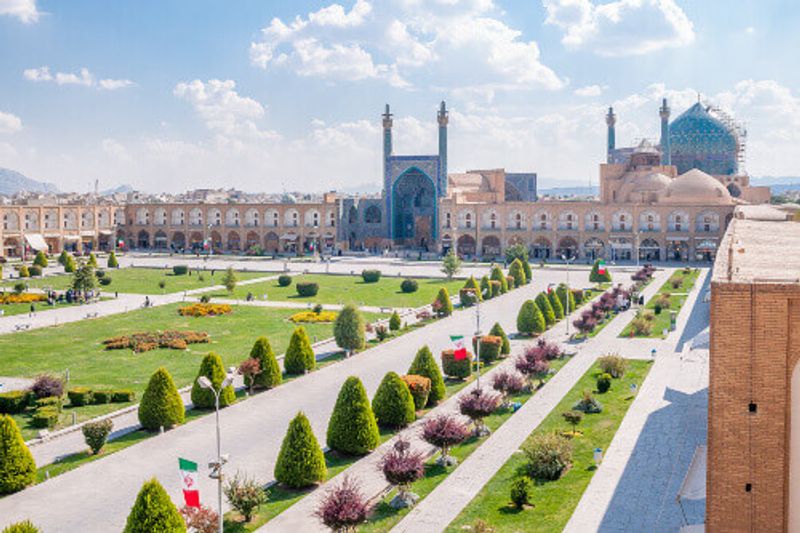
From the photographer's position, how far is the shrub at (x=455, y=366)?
26.9m

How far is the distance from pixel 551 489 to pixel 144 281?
45.3m

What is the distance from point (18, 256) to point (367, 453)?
227 ft

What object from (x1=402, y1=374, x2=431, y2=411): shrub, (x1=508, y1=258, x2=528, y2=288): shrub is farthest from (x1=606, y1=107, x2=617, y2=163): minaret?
(x1=402, y1=374, x2=431, y2=411): shrub

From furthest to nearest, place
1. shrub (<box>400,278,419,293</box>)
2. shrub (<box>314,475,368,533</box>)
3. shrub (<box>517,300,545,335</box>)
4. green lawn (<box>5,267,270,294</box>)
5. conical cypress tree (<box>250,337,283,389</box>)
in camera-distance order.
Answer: green lawn (<box>5,267,270,294</box>)
shrub (<box>400,278,419,293</box>)
shrub (<box>517,300,545,335</box>)
conical cypress tree (<box>250,337,283,389</box>)
shrub (<box>314,475,368,533</box>)

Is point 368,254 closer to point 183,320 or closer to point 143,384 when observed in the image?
point 183,320

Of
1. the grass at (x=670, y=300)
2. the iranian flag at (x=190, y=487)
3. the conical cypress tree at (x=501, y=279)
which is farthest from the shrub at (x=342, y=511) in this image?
the conical cypress tree at (x=501, y=279)

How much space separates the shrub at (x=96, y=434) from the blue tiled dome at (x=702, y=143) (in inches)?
3094

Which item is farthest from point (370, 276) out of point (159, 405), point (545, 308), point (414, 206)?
point (159, 405)

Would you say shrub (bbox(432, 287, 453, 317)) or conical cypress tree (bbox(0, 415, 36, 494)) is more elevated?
shrub (bbox(432, 287, 453, 317))

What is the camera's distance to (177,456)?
1939 cm

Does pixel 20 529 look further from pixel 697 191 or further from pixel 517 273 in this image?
pixel 697 191

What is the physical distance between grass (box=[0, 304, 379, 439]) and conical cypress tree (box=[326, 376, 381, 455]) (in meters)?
8.20

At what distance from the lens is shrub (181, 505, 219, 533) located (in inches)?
551

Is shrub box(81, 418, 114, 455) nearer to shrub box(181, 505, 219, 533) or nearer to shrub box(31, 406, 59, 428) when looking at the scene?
shrub box(31, 406, 59, 428)
